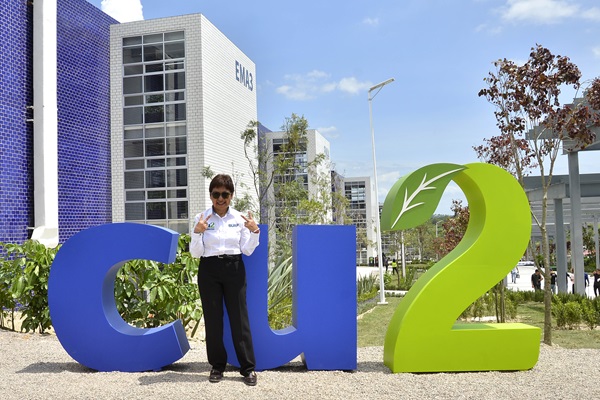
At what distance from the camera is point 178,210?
58.0ft

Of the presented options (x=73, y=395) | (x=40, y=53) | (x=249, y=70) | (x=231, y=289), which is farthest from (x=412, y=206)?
(x=249, y=70)

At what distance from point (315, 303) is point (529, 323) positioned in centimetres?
792

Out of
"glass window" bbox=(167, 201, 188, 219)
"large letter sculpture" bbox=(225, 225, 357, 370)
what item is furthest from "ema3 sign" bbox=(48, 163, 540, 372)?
"glass window" bbox=(167, 201, 188, 219)

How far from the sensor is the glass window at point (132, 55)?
707 inches

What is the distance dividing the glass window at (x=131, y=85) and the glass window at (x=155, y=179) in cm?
260

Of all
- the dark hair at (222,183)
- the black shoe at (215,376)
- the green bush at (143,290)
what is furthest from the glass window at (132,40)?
the black shoe at (215,376)

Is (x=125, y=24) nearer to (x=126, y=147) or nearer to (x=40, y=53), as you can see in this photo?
(x=126, y=147)

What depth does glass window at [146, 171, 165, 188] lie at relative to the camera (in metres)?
18.0

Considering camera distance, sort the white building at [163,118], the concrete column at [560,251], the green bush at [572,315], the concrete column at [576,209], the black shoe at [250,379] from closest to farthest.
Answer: the black shoe at [250,379] < the green bush at [572,315] < the concrete column at [576,209] < the concrete column at [560,251] < the white building at [163,118]

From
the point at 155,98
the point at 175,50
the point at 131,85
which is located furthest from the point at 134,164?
the point at 175,50

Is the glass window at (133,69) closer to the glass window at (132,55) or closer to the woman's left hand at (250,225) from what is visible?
the glass window at (132,55)

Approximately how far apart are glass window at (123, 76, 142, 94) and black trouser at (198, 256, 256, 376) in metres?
14.5

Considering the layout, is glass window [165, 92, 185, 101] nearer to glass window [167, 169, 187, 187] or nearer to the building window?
the building window

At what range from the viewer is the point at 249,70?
894 inches
